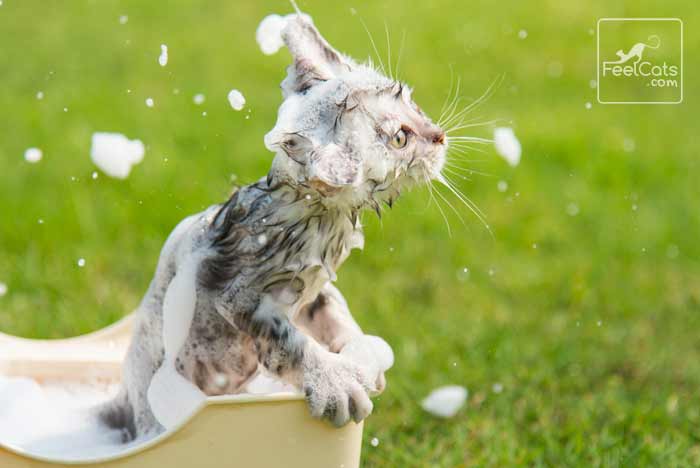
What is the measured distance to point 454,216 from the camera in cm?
458

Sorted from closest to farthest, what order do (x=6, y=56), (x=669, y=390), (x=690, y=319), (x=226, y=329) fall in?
(x=226, y=329)
(x=669, y=390)
(x=690, y=319)
(x=6, y=56)

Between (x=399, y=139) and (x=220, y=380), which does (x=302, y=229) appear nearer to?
(x=399, y=139)

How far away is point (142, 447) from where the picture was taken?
2.14 m

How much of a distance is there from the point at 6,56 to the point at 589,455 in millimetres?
4106

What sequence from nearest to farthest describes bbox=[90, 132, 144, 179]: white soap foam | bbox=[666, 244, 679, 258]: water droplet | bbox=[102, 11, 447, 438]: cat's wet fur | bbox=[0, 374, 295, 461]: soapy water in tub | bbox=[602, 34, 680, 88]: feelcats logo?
bbox=[102, 11, 447, 438]: cat's wet fur, bbox=[0, 374, 295, 461]: soapy water in tub, bbox=[90, 132, 144, 179]: white soap foam, bbox=[666, 244, 679, 258]: water droplet, bbox=[602, 34, 680, 88]: feelcats logo

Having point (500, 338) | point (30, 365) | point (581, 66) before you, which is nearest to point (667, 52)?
point (581, 66)

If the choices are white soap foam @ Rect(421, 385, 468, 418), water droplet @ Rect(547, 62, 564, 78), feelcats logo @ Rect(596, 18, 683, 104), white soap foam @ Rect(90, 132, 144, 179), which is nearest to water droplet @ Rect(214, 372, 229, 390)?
white soap foam @ Rect(90, 132, 144, 179)

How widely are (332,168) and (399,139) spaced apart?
194 millimetres

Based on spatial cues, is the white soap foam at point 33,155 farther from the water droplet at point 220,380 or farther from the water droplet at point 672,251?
the water droplet at point 220,380

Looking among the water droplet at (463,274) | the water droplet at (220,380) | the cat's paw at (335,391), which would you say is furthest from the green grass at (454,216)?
the cat's paw at (335,391)

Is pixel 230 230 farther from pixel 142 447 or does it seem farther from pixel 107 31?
pixel 107 31

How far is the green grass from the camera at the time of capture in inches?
128

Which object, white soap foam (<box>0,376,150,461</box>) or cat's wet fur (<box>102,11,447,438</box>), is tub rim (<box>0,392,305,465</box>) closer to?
cat's wet fur (<box>102,11,447,438</box>)

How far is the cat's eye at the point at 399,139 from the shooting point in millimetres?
2107
